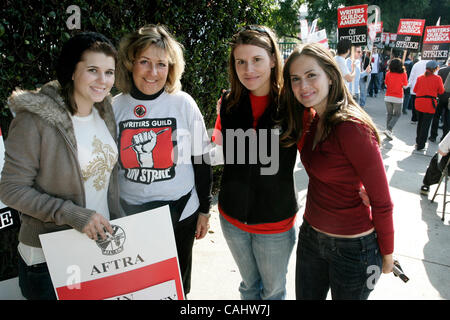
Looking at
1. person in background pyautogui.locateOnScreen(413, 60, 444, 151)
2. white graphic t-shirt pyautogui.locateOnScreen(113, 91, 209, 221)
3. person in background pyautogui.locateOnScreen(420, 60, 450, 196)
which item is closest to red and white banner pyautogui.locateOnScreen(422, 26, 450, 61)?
person in background pyautogui.locateOnScreen(413, 60, 444, 151)

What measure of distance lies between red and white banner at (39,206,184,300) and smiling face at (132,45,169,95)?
78 centimetres

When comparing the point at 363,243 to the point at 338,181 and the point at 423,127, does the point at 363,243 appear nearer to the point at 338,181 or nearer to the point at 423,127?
the point at 338,181

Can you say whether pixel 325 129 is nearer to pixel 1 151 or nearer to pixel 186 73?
pixel 1 151

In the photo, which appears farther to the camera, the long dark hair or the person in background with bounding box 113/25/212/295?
the person in background with bounding box 113/25/212/295

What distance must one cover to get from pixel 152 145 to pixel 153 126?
0.12 meters

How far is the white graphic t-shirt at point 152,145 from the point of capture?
78.7 inches

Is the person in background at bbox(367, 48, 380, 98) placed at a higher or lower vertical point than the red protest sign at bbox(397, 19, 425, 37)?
lower

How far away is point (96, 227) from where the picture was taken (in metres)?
1.62

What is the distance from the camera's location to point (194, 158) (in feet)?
7.32

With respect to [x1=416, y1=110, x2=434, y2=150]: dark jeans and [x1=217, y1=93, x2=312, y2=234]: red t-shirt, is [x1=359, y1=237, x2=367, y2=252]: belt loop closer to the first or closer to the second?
[x1=217, y1=93, x2=312, y2=234]: red t-shirt

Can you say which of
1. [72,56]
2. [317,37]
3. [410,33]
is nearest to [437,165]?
[317,37]

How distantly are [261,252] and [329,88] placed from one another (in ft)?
3.55

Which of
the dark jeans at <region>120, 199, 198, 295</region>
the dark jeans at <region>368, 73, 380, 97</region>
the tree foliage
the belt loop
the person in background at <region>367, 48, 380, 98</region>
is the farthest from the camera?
the dark jeans at <region>368, 73, 380, 97</region>

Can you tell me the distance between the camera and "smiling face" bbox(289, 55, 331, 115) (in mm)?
1850
